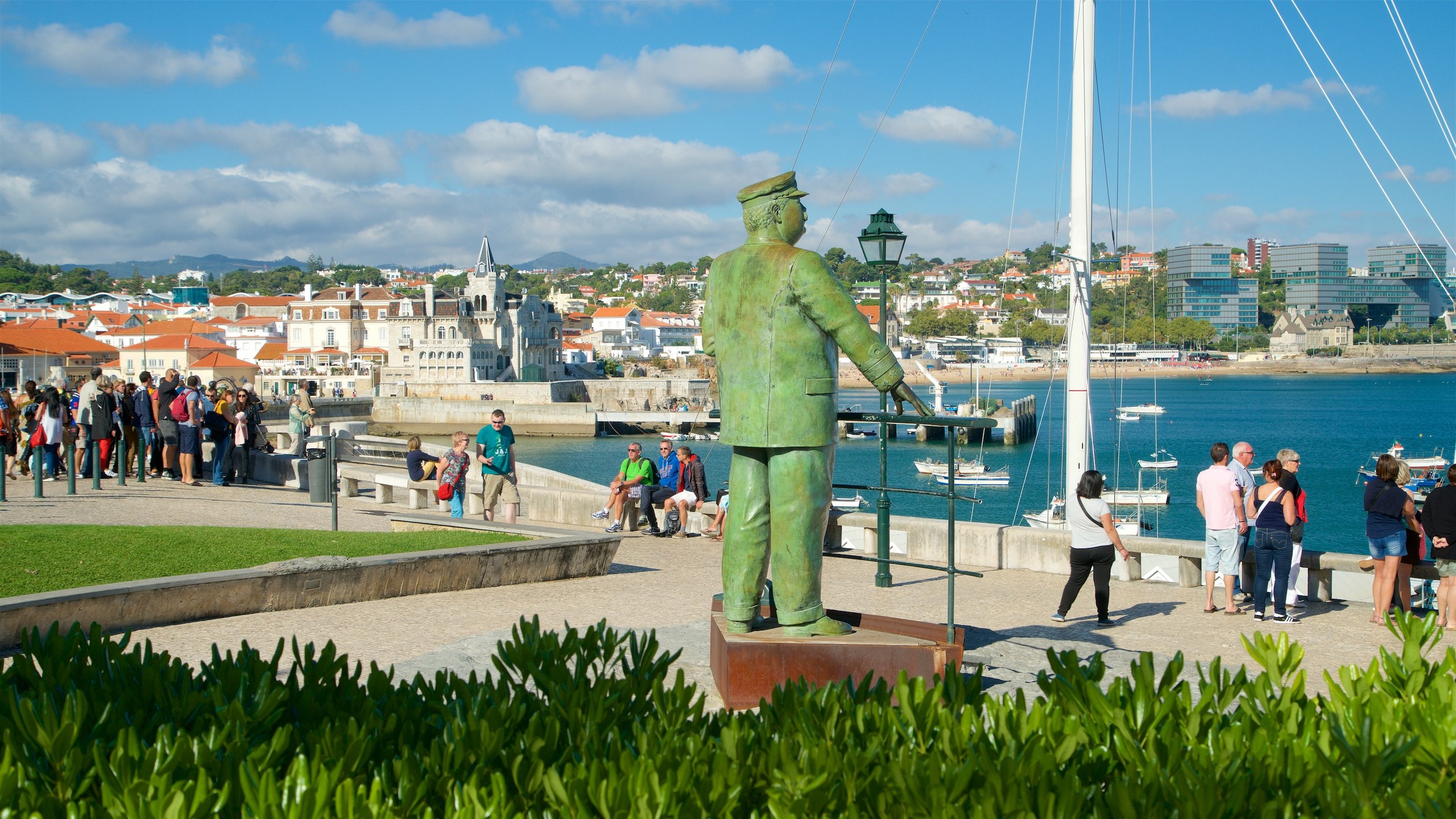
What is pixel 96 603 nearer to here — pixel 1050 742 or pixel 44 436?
pixel 1050 742

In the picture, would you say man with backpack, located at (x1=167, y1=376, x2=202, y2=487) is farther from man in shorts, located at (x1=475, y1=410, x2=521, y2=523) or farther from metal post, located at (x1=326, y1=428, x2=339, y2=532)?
man in shorts, located at (x1=475, y1=410, x2=521, y2=523)

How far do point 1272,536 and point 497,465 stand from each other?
842 cm

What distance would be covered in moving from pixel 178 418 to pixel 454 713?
1586cm

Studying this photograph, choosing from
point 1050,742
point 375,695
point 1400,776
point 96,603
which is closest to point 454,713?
point 375,695

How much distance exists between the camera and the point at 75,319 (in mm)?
139375

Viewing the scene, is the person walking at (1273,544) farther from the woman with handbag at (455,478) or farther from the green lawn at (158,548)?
the woman with handbag at (455,478)

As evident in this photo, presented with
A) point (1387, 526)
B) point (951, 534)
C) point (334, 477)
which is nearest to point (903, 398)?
point (951, 534)

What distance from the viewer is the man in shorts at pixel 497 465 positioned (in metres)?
13.8

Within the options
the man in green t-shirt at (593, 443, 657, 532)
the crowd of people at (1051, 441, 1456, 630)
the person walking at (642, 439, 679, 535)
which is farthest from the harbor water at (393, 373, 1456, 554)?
the crowd of people at (1051, 441, 1456, 630)

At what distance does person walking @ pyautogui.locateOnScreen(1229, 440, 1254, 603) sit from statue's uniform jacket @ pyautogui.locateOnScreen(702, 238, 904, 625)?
5080 mm

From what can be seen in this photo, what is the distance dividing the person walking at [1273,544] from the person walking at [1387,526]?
584mm

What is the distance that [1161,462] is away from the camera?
6012 cm

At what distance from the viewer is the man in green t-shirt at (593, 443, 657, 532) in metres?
14.1

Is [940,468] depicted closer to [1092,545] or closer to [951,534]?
[1092,545]
